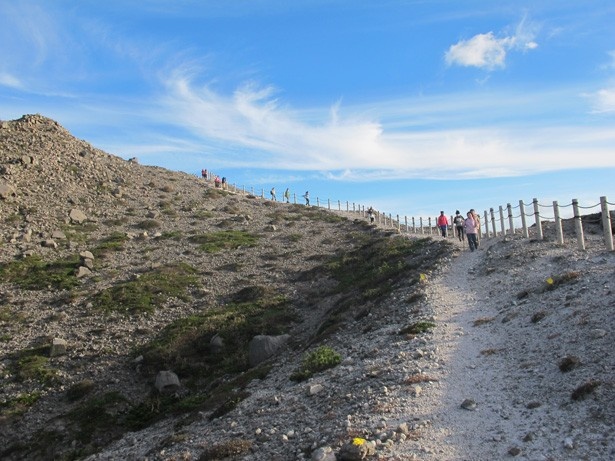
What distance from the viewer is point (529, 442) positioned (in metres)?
8.79

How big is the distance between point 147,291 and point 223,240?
47.5 ft

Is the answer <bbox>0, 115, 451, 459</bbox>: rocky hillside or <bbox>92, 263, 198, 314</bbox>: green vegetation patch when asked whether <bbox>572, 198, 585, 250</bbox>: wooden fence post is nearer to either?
<bbox>0, 115, 451, 459</bbox>: rocky hillside

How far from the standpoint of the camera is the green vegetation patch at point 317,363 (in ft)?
49.8

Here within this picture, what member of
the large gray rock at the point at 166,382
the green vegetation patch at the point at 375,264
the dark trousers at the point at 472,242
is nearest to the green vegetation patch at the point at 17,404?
the large gray rock at the point at 166,382

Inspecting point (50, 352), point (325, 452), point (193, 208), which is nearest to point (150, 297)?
point (50, 352)

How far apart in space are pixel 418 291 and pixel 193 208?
42.5 m

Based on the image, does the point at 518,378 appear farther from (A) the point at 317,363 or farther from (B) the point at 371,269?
(B) the point at 371,269

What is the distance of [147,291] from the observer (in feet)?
105

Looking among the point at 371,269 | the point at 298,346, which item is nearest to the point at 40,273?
the point at 371,269

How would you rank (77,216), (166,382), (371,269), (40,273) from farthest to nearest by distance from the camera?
(77,216) < (40,273) < (371,269) < (166,382)

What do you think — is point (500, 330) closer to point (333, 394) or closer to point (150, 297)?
point (333, 394)

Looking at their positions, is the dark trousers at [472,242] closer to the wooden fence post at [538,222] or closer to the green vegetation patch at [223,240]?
the wooden fence post at [538,222]

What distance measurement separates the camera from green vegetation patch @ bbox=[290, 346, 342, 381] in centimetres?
1516

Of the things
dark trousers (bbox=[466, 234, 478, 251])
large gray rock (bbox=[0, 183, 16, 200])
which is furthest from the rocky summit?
large gray rock (bbox=[0, 183, 16, 200])
